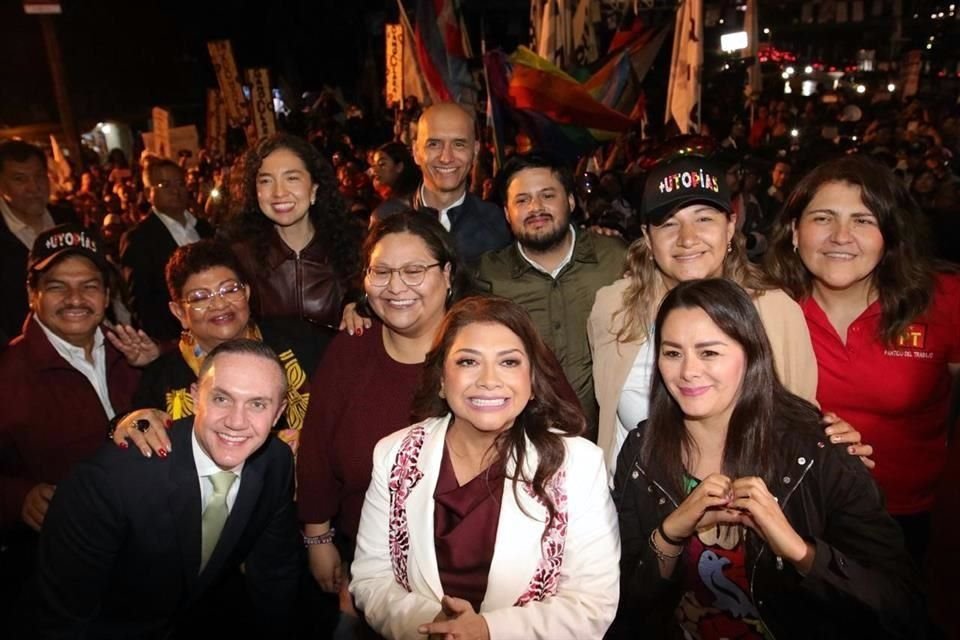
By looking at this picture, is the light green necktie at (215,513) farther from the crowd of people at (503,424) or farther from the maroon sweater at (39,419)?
the maroon sweater at (39,419)

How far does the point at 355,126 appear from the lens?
1723 cm

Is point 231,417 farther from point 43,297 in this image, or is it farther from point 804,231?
point 804,231

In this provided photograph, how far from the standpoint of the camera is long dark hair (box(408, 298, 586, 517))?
267 centimetres

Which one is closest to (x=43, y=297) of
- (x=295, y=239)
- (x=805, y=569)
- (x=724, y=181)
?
(x=295, y=239)

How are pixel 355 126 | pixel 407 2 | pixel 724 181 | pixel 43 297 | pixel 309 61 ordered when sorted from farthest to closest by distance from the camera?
1. pixel 407 2
2. pixel 309 61
3. pixel 355 126
4. pixel 43 297
5. pixel 724 181

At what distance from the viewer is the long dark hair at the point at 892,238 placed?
3.25 meters

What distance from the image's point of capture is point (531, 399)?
2.80 meters

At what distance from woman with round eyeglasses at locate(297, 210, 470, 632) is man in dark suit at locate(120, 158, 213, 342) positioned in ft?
9.74

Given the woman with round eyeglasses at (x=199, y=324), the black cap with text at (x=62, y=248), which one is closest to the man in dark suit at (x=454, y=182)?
the woman with round eyeglasses at (x=199, y=324)

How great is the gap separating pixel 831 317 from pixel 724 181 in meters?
0.84

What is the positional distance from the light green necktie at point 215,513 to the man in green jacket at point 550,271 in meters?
1.88

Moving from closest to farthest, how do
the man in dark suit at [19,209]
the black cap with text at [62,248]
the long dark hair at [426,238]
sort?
1. the long dark hair at [426,238]
2. the black cap with text at [62,248]
3. the man in dark suit at [19,209]

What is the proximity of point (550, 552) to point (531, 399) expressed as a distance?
0.57m

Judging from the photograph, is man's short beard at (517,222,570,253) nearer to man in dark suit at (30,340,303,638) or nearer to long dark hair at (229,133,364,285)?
long dark hair at (229,133,364,285)
